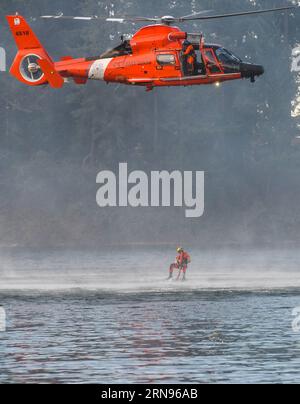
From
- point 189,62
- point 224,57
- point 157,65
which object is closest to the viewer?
point 189,62

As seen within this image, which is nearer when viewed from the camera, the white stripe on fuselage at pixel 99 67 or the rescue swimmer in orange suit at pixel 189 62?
the rescue swimmer in orange suit at pixel 189 62

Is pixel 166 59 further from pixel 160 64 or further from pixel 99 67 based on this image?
pixel 99 67

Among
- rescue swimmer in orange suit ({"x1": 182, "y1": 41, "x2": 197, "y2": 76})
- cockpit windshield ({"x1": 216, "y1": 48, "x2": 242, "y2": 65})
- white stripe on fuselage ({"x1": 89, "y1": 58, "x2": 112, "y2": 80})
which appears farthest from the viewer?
white stripe on fuselage ({"x1": 89, "y1": 58, "x2": 112, "y2": 80})

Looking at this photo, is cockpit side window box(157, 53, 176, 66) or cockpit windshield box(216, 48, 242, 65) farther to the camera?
cockpit windshield box(216, 48, 242, 65)

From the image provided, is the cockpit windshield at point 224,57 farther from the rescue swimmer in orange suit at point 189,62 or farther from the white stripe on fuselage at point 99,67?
the white stripe on fuselage at point 99,67

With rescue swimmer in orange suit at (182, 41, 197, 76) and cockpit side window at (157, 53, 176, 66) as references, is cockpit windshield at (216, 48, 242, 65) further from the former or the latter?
cockpit side window at (157, 53, 176, 66)

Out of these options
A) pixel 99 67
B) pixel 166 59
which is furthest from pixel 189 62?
pixel 99 67

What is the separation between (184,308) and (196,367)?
1807 cm

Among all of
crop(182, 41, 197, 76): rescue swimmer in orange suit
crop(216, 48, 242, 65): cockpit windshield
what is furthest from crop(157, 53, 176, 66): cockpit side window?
crop(216, 48, 242, 65): cockpit windshield

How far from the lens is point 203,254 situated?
106 meters

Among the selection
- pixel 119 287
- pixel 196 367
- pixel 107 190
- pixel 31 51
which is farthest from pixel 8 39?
pixel 196 367

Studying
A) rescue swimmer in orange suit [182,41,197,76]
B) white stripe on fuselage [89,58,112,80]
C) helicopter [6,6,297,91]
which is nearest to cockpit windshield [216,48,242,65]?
helicopter [6,6,297,91]

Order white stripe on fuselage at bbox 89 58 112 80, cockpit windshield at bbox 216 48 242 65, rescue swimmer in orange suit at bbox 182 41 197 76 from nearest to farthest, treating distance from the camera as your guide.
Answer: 1. rescue swimmer in orange suit at bbox 182 41 197 76
2. cockpit windshield at bbox 216 48 242 65
3. white stripe on fuselage at bbox 89 58 112 80

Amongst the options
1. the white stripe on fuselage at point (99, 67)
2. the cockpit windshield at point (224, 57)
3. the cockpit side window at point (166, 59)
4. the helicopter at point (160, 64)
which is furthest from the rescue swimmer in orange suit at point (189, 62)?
the white stripe on fuselage at point (99, 67)
